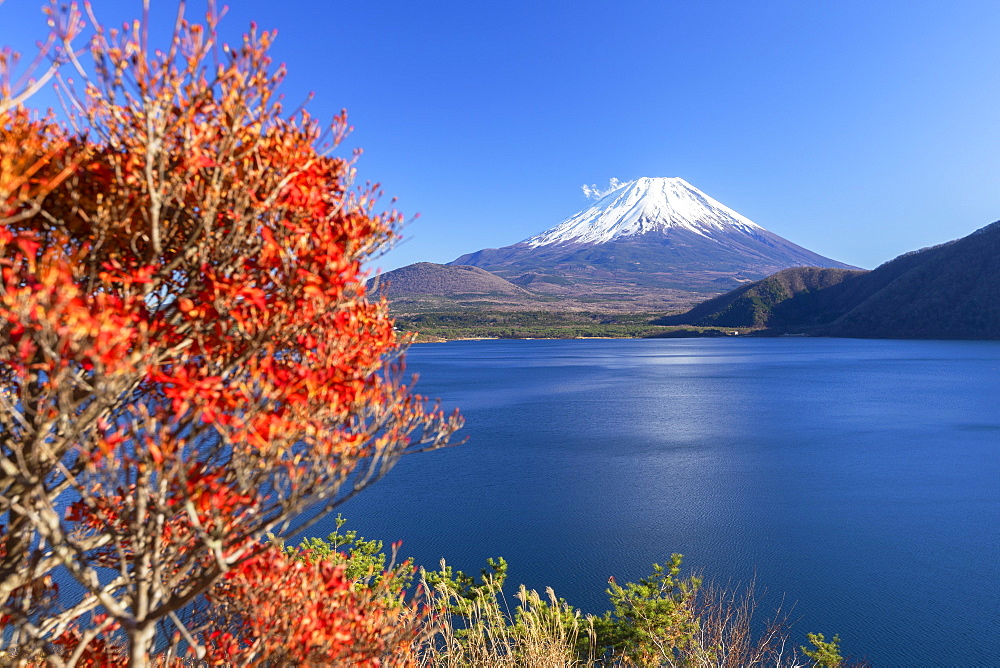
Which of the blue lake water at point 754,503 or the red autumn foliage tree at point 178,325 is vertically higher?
the red autumn foliage tree at point 178,325

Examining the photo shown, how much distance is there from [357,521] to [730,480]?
11551mm

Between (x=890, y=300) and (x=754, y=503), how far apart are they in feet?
287

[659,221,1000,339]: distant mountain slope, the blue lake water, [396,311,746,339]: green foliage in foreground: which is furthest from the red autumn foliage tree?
[659,221,1000,339]: distant mountain slope

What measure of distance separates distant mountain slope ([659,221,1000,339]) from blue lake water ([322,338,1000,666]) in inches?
2077

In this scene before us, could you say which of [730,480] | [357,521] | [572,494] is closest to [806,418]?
[730,480]

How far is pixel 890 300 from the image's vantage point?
86.6 meters

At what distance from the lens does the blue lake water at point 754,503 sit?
36.6ft

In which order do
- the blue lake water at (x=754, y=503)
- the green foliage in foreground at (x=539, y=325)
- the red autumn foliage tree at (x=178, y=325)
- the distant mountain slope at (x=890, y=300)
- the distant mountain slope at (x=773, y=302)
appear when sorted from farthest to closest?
1. the distant mountain slope at (x=773, y=302)
2. the green foliage in foreground at (x=539, y=325)
3. the distant mountain slope at (x=890, y=300)
4. the blue lake water at (x=754, y=503)
5. the red autumn foliage tree at (x=178, y=325)

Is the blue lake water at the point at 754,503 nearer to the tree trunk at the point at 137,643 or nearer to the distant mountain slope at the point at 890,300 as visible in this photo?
the tree trunk at the point at 137,643

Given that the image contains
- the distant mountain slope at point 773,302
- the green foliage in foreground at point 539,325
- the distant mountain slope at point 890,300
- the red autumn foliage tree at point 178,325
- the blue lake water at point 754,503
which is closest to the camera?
the red autumn foliage tree at point 178,325

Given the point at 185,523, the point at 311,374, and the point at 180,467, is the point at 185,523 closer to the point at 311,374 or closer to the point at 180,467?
the point at 180,467

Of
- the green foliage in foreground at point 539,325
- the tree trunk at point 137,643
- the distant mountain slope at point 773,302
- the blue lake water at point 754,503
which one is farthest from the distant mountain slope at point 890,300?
the tree trunk at point 137,643

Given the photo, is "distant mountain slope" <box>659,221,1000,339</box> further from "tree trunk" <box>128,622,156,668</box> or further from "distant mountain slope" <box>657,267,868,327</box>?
"tree trunk" <box>128,622,156,668</box>

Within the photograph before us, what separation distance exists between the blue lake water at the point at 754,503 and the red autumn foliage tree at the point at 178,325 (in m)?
9.43
